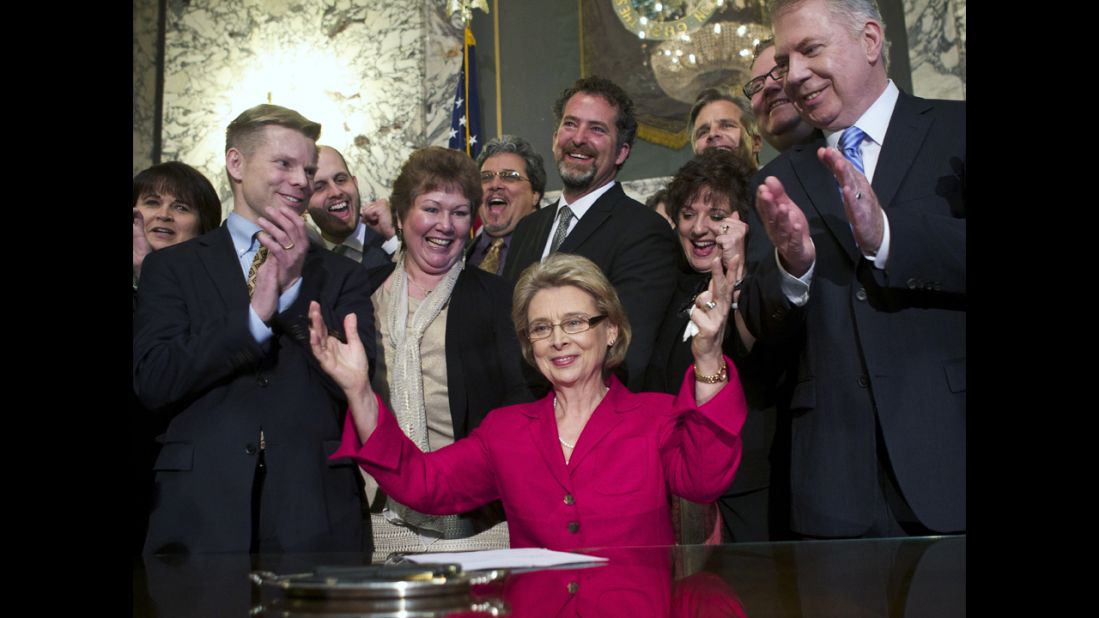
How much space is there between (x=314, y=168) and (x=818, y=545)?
1.95m

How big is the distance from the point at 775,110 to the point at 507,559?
2.20 metres

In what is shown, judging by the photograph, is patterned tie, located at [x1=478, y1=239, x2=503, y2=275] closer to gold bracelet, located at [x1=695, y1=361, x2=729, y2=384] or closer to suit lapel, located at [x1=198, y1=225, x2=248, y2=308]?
suit lapel, located at [x1=198, y1=225, x2=248, y2=308]

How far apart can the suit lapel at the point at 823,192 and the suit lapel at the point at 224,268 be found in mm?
1422

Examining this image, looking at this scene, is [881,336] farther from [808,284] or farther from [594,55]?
[594,55]

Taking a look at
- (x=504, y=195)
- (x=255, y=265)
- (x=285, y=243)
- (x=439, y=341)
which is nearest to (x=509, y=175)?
(x=504, y=195)

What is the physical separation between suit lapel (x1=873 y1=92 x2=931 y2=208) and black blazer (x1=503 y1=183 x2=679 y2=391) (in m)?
0.80

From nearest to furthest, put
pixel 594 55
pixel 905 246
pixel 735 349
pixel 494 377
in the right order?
1. pixel 905 246
2. pixel 735 349
3. pixel 494 377
4. pixel 594 55

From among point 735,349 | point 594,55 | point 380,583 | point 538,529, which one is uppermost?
point 594,55

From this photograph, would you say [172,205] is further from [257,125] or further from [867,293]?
[867,293]

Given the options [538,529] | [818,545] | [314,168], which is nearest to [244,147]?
[314,168]

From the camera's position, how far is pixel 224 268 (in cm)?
288

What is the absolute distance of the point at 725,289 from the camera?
2.39 m

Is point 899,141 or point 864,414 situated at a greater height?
point 899,141

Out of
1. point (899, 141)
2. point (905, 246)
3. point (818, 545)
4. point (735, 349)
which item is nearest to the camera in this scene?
point (818, 545)
